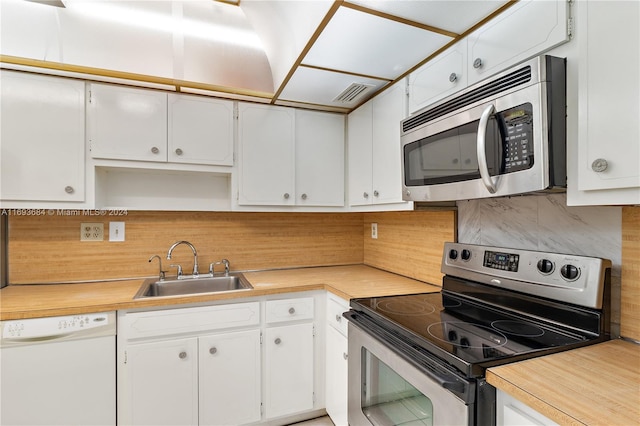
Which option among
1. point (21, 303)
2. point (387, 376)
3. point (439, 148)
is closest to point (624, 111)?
point (439, 148)

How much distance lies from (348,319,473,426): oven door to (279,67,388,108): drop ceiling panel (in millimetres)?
1309

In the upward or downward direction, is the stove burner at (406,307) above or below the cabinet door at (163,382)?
above

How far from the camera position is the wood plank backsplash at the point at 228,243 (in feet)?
6.51

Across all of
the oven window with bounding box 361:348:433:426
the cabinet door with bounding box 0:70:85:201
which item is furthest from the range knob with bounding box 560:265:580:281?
the cabinet door with bounding box 0:70:85:201

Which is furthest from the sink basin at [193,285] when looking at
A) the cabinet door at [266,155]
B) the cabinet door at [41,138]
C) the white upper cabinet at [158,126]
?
the white upper cabinet at [158,126]

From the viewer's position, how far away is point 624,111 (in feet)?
2.69

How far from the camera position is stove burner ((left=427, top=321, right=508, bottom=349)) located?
105 centimetres

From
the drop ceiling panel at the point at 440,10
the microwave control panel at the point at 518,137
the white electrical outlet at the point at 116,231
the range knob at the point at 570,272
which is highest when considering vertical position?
the drop ceiling panel at the point at 440,10

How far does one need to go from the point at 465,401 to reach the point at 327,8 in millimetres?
1396

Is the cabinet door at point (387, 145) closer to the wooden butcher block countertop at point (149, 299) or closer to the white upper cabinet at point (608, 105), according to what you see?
the wooden butcher block countertop at point (149, 299)

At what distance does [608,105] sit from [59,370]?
2.37 metres

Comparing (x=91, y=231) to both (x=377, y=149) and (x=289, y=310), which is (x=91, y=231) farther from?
(x=377, y=149)

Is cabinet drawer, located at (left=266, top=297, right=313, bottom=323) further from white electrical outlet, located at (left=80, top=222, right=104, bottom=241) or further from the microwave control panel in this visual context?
the microwave control panel

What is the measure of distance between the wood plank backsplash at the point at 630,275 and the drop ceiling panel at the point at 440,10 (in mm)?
869
